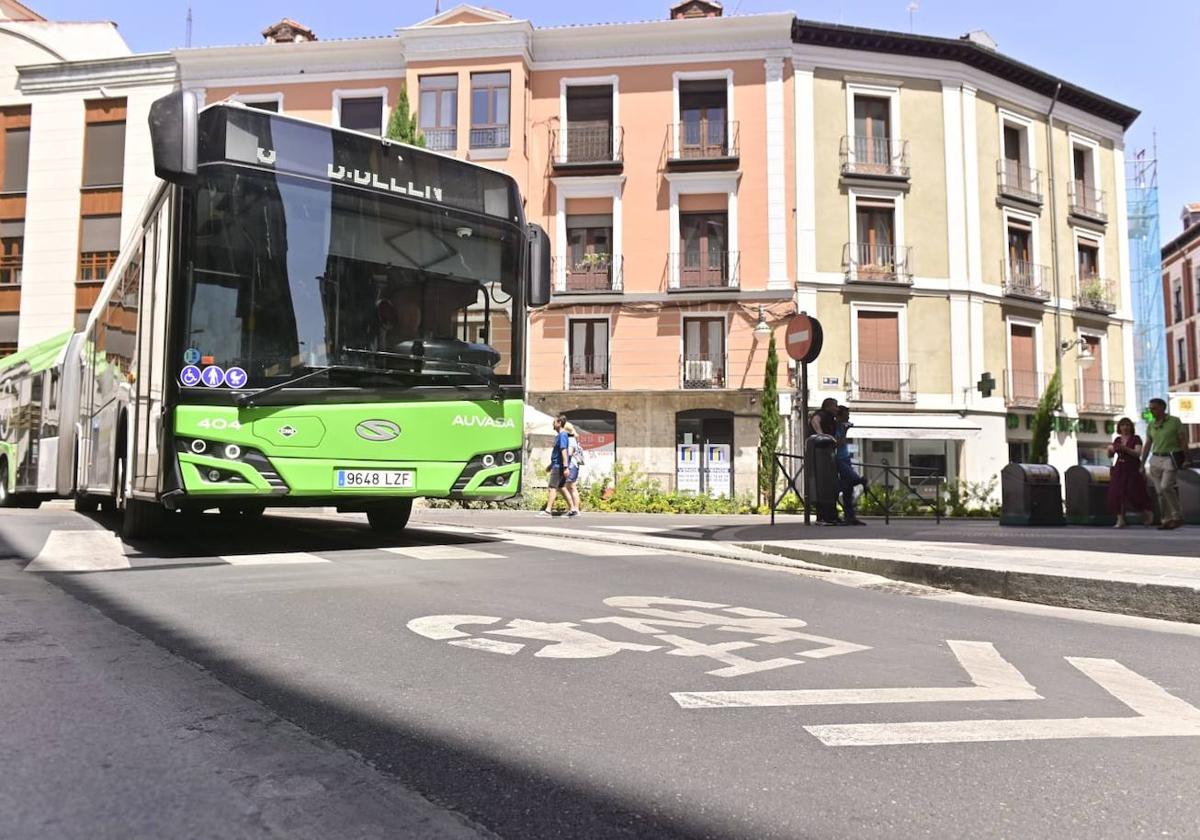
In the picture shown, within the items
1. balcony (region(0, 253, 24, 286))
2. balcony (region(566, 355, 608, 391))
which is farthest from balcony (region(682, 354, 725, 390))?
balcony (region(0, 253, 24, 286))

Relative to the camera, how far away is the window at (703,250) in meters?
28.5

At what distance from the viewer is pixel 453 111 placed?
28750mm

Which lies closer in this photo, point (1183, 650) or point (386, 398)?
point (1183, 650)

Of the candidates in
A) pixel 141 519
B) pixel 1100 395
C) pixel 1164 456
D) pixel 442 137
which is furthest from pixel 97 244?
pixel 1100 395

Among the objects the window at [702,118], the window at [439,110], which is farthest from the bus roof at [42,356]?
the window at [702,118]

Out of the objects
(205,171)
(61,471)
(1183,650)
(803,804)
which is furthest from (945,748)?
(61,471)

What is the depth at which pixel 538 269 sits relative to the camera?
8.89 metres

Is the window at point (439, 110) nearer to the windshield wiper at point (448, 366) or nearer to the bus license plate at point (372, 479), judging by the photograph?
the windshield wiper at point (448, 366)

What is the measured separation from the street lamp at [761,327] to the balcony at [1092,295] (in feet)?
40.0

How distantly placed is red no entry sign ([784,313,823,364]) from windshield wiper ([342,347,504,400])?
12.4 feet

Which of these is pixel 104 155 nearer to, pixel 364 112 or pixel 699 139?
pixel 364 112

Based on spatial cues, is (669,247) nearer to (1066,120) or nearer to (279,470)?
(1066,120)

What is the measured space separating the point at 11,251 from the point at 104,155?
15.7 ft

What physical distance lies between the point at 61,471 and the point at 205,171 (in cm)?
1002
